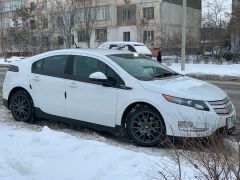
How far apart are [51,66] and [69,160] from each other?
3016 mm

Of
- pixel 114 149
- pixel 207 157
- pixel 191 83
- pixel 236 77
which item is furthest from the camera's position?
pixel 236 77

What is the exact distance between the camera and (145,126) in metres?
6.98

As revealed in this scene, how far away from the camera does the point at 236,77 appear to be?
2177cm

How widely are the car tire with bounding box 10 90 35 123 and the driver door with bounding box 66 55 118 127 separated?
0.89m

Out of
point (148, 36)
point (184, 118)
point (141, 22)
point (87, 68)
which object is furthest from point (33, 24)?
point (184, 118)

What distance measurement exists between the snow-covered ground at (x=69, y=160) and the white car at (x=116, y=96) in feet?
1.63

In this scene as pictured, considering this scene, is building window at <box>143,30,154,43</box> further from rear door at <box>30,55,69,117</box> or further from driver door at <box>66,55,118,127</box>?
driver door at <box>66,55,118,127</box>

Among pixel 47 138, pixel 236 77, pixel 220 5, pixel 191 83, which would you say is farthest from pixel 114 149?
pixel 220 5

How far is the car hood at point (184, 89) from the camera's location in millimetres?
6828

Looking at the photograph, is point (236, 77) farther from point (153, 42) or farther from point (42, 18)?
point (42, 18)

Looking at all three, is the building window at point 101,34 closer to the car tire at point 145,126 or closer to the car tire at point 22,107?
the car tire at point 22,107

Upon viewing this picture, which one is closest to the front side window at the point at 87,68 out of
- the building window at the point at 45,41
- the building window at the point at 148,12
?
the building window at the point at 45,41

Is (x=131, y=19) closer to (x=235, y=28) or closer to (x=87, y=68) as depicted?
(x=235, y=28)

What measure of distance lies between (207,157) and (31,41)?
1800 inches
